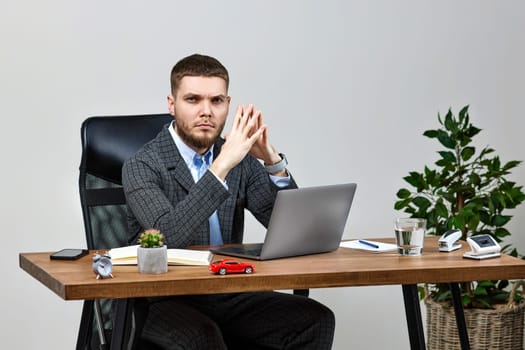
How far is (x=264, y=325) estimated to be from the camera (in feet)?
8.58

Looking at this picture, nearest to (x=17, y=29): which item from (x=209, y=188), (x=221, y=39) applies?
(x=221, y=39)

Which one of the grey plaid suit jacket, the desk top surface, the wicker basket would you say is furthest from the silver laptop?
the wicker basket

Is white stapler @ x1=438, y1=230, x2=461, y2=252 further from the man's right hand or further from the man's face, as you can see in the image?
the man's face

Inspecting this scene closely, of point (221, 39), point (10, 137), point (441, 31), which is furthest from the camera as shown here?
point (441, 31)

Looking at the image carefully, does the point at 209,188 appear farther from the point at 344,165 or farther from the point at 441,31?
the point at 441,31

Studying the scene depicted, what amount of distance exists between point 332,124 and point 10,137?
1.47 m

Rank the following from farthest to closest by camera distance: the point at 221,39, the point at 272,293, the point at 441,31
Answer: the point at 441,31, the point at 221,39, the point at 272,293

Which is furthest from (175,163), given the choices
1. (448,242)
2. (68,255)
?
(448,242)

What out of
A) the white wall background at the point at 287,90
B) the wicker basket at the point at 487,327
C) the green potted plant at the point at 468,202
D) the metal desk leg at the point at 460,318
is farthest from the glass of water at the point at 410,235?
the white wall background at the point at 287,90

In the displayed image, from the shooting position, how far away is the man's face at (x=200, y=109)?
2707mm

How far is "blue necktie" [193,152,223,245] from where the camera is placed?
2.79 meters

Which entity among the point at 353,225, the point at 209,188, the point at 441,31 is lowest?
the point at 353,225

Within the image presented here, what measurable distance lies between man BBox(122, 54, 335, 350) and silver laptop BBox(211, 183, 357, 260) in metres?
0.17

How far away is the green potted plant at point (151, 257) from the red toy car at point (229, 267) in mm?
113
